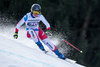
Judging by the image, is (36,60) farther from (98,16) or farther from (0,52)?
(98,16)

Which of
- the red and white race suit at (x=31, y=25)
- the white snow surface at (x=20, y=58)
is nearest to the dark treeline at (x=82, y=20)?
the red and white race suit at (x=31, y=25)

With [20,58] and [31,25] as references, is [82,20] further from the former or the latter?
[20,58]

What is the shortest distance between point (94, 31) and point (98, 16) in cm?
230

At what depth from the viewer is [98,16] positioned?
35.7 m

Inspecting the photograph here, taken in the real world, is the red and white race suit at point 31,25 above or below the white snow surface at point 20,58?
above

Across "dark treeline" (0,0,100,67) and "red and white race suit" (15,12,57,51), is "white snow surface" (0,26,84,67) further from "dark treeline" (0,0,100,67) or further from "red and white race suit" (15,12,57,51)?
"dark treeline" (0,0,100,67)

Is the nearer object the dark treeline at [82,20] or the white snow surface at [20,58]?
the white snow surface at [20,58]

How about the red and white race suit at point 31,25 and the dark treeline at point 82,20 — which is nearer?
the red and white race suit at point 31,25

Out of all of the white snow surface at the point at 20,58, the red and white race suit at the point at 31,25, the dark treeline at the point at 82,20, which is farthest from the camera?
the dark treeline at the point at 82,20

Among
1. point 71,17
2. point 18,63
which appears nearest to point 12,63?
point 18,63

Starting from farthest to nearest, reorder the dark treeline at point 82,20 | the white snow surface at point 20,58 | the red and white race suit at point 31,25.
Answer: the dark treeline at point 82,20
the red and white race suit at point 31,25
the white snow surface at point 20,58

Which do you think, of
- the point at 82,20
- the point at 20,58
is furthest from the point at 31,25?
the point at 82,20

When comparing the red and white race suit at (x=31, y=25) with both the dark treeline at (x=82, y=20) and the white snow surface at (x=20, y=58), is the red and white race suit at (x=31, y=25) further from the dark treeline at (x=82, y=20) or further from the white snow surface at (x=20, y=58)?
the dark treeline at (x=82, y=20)

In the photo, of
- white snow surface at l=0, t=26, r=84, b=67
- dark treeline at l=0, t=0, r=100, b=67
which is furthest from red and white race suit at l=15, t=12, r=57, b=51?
dark treeline at l=0, t=0, r=100, b=67
